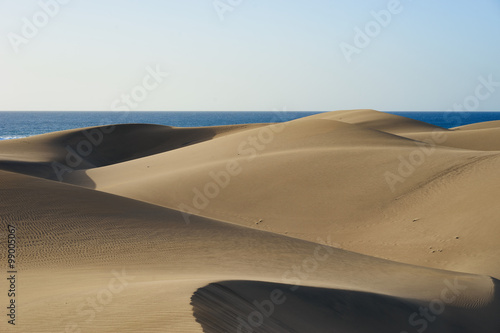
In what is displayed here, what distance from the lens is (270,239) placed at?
42.0ft

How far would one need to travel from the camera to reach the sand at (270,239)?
21.2 feet

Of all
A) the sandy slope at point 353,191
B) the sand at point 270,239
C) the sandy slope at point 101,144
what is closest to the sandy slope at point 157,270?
the sand at point 270,239

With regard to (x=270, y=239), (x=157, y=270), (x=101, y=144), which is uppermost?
(x=101, y=144)

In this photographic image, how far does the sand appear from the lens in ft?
21.2

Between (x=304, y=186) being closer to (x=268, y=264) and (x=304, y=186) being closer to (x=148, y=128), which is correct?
(x=268, y=264)

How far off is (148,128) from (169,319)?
135 ft

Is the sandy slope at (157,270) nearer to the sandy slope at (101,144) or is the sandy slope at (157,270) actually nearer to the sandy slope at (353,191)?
the sandy slope at (353,191)

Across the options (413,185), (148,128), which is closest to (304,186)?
(413,185)

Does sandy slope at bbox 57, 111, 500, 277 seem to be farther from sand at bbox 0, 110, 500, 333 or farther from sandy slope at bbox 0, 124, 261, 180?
sandy slope at bbox 0, 124, 261, 180

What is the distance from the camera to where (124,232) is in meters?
11.8

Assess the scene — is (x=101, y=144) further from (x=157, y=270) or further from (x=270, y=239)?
(x=157, y=270)

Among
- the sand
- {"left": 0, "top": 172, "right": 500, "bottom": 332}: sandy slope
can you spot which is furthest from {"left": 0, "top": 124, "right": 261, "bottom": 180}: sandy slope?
{"left": 0, "top": 172, "right": 500, "bottom": 332}: sandy slope

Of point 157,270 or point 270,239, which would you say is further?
point 270,239

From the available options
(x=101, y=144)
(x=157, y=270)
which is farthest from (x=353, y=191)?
(x=101, y=144)
